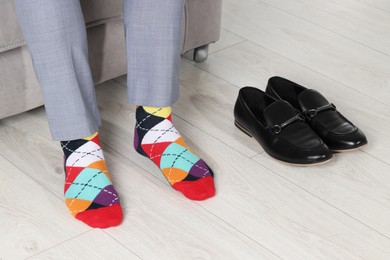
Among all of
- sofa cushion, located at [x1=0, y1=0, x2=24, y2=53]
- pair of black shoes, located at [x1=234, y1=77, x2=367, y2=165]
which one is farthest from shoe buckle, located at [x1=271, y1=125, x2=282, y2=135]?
sofa cushion, located at [x1=0, y1=0, x2=24, y2=53]

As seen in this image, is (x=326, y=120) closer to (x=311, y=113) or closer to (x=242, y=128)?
(x=311, y=113)

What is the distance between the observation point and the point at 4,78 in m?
1.36

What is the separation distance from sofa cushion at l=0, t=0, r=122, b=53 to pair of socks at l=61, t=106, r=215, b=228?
0.22 metres

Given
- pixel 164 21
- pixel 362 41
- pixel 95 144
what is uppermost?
pixel 164 21

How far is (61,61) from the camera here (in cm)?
117

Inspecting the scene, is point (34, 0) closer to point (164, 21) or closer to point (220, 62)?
point (164, 21)

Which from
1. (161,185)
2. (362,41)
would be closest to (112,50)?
(161,185)

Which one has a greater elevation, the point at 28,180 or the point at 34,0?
the point at 34,0

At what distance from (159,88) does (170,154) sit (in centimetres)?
13

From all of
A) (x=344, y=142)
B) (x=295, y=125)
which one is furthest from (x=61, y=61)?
(x=344, y=142)

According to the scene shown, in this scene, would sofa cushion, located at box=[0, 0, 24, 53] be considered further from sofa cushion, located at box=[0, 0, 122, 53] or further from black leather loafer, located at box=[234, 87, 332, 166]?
black leather loafer, located at box=[234, 87, 332, 166]

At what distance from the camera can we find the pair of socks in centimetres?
122

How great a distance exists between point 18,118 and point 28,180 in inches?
9.5

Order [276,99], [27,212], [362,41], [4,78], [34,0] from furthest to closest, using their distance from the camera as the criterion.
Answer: [362,41], [276,99], [4,78], [27,212], [34,0]
